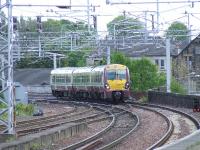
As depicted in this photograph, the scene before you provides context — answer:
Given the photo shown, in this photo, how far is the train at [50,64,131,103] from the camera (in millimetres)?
40062

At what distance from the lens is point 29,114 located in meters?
31.8

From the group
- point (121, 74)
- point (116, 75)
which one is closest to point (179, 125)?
point (116, 75)

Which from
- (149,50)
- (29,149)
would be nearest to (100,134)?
(29,149)

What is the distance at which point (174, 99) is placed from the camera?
35.2 m

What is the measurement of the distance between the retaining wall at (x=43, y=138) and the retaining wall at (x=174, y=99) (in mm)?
11484

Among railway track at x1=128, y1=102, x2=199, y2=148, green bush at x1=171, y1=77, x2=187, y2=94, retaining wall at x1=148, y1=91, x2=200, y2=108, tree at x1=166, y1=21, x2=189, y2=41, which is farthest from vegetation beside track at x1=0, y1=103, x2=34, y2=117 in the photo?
green bush at x1=171, y1=77, x2=187, y2=94

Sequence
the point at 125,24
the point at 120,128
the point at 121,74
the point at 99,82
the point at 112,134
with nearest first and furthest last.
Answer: the point at 112,134
the point at 120,128
the point at 121,74
the point at 99,82
the point at 125,24

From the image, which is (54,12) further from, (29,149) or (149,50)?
(149,50)

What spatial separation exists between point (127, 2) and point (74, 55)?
53.7 m

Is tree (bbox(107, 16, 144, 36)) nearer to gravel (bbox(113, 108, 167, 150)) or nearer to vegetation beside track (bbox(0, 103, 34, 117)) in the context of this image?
vegetation beside track (bbox(0, 103, 34, 117))

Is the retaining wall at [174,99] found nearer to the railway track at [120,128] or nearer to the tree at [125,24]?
the railway track at [120,128]

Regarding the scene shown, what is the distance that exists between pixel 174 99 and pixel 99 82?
7597mm

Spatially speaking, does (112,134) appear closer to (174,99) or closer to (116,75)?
(174,99)

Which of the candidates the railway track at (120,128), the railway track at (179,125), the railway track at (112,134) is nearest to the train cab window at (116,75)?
the railway track at (120,128)
